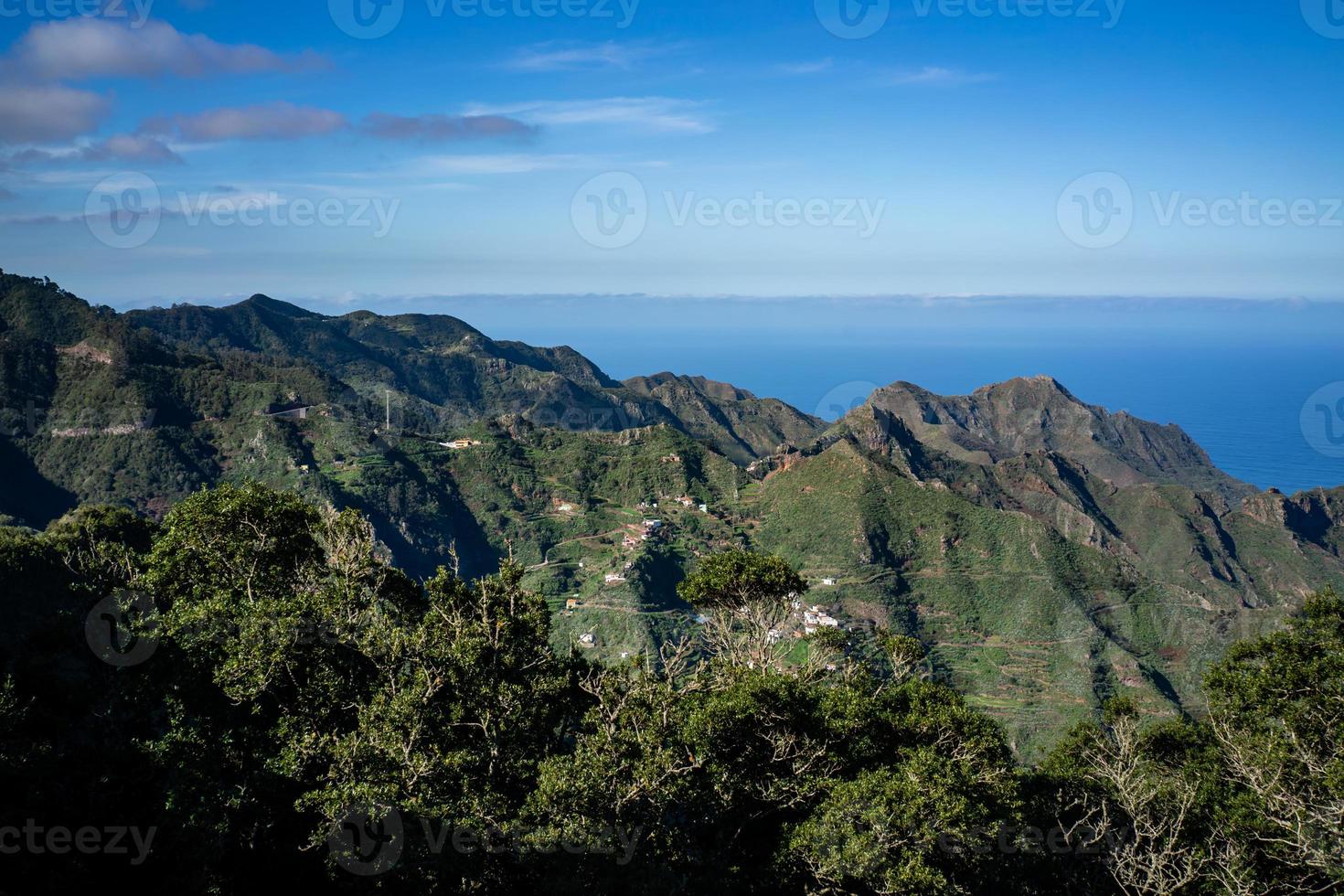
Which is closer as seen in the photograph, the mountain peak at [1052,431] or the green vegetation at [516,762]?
the green vegetation at [516,762]

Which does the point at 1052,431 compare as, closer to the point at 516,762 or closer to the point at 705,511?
the point at 705,511

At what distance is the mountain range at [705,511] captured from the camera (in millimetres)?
57906

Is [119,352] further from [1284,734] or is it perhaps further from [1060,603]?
[1284,734]

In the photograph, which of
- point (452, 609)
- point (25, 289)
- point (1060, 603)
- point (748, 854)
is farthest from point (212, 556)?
point (25, 289)

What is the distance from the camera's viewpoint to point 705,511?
7781 centimetres

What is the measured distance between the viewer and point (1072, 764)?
2131cm

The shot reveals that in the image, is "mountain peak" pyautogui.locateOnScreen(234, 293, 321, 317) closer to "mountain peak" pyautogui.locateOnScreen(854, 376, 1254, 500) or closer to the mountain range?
the mountain range

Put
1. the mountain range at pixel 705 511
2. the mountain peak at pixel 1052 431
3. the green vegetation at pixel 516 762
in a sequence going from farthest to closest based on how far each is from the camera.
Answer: the mountain peak at pixel 1052 431
the mountain range at pixel 705 511
the green vegetation at pixel 516 762

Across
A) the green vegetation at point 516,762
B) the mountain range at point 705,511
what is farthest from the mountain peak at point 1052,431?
the green vegetation at point 516,762

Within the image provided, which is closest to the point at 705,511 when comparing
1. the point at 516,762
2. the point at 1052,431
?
the point at 516,762

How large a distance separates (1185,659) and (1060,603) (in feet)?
28.7

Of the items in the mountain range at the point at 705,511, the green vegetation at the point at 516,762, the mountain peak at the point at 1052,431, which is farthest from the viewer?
the mountain peak at the point at 1052,431

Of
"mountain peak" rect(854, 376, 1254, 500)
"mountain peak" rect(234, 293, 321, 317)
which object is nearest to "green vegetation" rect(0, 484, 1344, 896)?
"mountain peak" rect(854, 376, 1254, 500)

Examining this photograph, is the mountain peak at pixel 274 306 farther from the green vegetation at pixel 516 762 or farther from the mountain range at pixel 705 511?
the green vegetation at pixel 516 762
